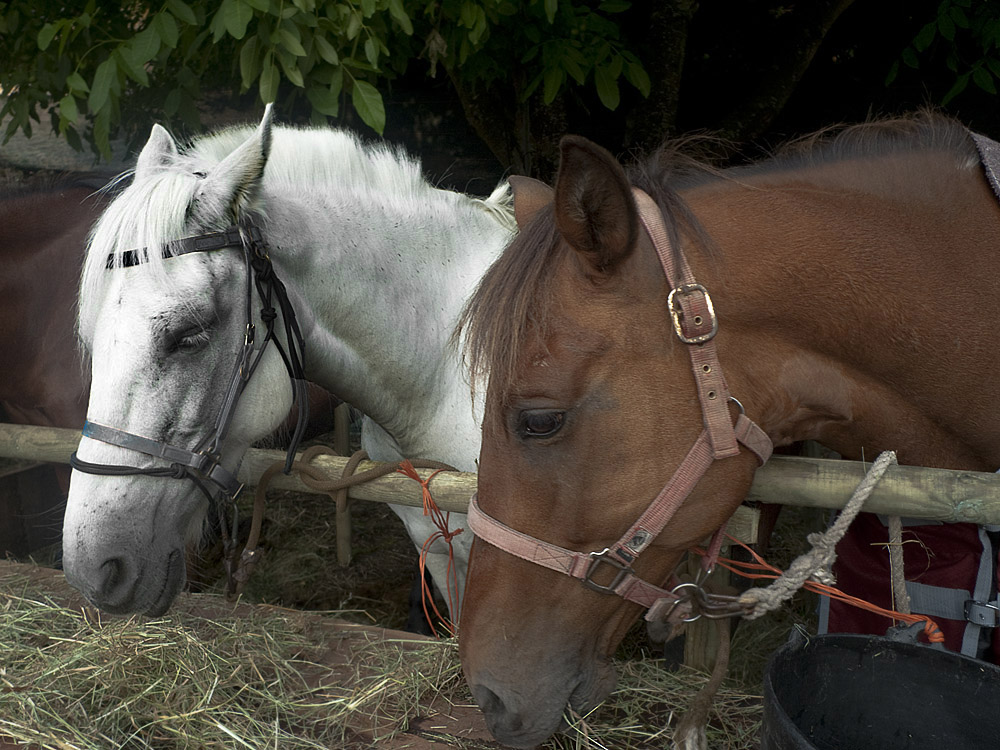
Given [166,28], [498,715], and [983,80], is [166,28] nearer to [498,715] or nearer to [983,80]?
[498,715]

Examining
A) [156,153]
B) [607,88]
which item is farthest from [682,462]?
[607,88]

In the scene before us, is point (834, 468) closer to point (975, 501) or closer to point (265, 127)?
point (975, 501)

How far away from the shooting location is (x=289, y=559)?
4367 mm

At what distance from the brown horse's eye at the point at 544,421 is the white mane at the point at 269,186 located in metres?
0.98

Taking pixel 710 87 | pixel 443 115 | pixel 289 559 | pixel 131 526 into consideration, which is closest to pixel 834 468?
pixel 131 526

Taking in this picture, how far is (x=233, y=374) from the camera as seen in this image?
181 cm

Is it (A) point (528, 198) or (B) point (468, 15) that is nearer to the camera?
(A) point (528, 198)

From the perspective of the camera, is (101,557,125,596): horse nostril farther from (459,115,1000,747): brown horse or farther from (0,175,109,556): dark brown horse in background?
(0,175,109,556): dark brown horse in background

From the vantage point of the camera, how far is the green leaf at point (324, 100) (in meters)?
2.31

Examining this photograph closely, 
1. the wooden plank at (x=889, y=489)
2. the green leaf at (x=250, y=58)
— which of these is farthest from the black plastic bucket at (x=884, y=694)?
the green leaf at (x=250, y=58)

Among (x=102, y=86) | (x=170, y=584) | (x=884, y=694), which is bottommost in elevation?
(x=170, y=584)

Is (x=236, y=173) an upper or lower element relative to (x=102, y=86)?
lower

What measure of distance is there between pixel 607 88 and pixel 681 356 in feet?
6.63

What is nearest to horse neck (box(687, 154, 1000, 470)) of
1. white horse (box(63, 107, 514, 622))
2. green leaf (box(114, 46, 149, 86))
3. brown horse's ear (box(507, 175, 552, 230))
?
brown horse's ear (box(507, 175, 552, 230))
